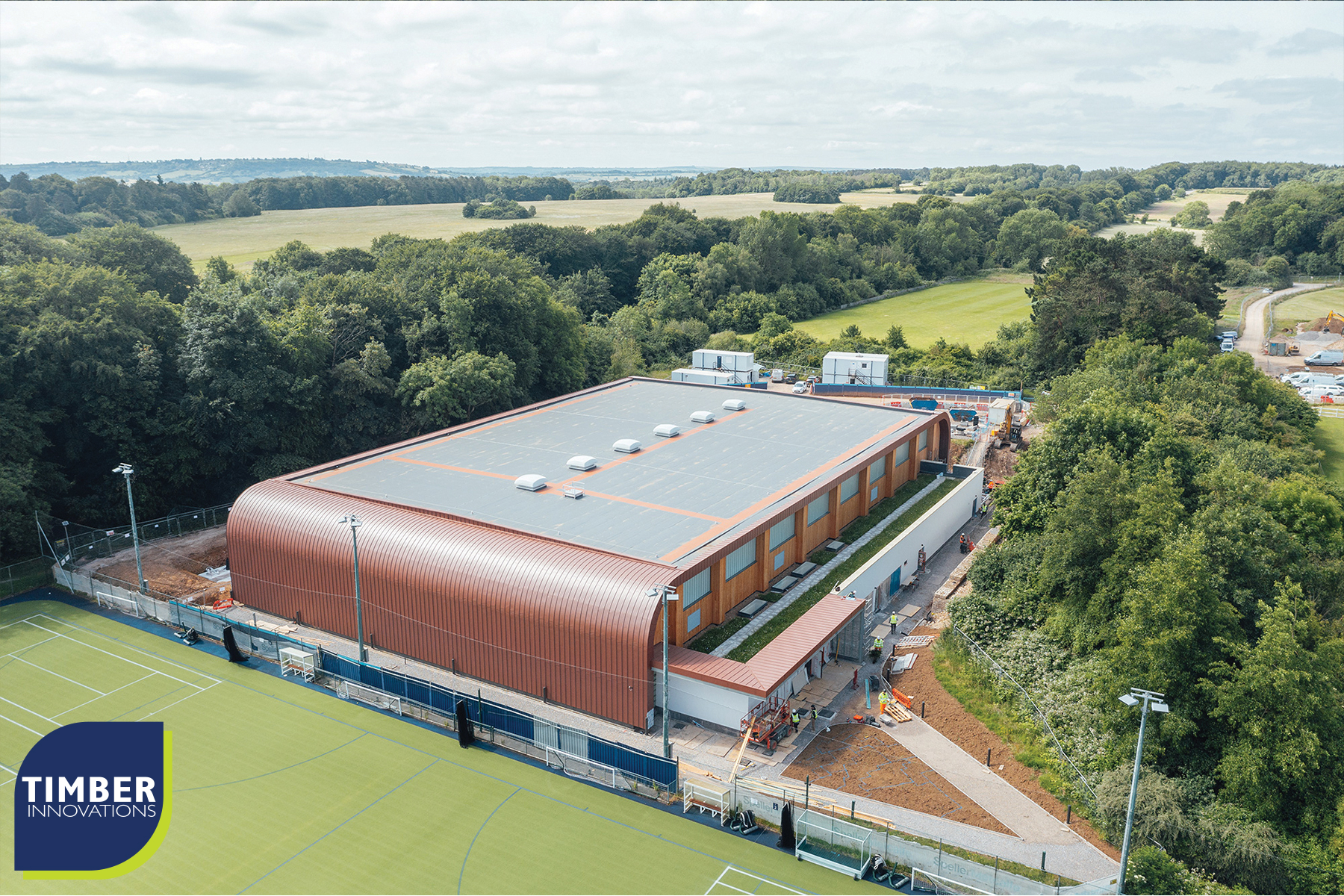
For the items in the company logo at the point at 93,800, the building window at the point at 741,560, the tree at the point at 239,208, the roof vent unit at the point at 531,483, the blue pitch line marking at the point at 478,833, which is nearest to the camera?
the blue pitch line marking at the point at 478,833

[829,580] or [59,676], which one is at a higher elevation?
[829,580]

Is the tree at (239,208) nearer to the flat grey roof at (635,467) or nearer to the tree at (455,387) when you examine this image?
the tree at (455,387)

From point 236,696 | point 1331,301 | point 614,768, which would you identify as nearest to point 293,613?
point 236,696

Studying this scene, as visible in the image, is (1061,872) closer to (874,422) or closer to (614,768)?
(614,768)

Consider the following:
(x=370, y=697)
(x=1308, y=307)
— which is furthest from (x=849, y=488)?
(x=1308, y=307)

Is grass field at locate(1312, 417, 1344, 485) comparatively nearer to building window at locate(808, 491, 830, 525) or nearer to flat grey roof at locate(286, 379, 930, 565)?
flat grey roof at locate(286, 379, 930, 565)

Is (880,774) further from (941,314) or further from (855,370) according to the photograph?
(941,314)

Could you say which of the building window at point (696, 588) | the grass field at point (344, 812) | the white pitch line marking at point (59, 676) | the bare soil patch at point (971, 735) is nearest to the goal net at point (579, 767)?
the grass field at point (344, 812)
